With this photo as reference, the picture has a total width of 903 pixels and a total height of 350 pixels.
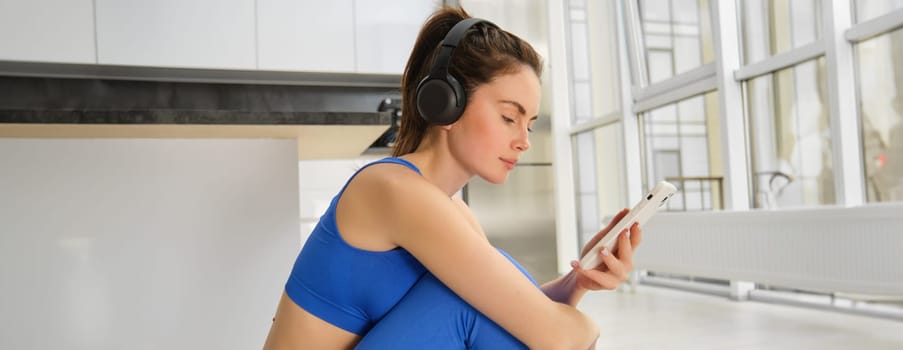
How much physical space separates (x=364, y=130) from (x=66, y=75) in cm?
362

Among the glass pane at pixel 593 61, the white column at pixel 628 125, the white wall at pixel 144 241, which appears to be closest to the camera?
the white wall at pixel 144 241

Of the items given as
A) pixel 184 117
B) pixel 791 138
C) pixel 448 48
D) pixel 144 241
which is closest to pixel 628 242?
pixel 448 48

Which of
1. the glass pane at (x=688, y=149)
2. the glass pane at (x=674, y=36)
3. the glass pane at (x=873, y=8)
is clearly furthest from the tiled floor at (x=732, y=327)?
the glass pane at (x=674, y=36)

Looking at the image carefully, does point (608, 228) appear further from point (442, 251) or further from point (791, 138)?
point (791, 138)

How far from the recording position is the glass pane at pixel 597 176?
5.55 metres

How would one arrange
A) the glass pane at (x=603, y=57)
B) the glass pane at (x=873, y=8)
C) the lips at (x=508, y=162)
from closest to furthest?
1. the lips at (x=508, y=162)
2. the glass pane at (x=873, y=8)
3. the glass pane at (x=603, y=57)

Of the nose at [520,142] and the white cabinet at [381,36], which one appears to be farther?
the white cabinet at [381,36]

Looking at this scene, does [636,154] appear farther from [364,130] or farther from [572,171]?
[364,130]

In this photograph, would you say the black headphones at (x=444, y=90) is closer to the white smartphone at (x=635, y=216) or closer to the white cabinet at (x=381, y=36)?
the white smartphone at (x=635, y=216)

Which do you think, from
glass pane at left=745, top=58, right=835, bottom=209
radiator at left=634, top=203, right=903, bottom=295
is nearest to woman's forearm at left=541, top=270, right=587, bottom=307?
radiator at left=634, top=203, right=903, bottom=295

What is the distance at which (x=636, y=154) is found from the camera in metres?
5.11

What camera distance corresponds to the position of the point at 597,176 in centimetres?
585

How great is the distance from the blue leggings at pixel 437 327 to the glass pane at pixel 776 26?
3332 mm

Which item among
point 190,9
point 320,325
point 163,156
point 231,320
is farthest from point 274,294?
point 190,9
